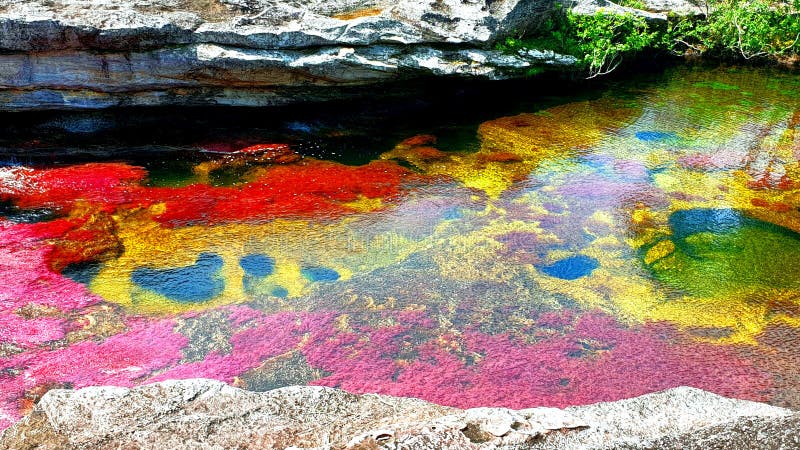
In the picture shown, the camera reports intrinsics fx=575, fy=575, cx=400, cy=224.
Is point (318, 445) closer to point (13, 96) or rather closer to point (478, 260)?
point (478, 260)

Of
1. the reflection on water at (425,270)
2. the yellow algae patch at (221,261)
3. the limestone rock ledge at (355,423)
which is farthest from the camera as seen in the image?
the yellow algae patch at (221,261)

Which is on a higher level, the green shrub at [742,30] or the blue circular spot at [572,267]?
the green shrub at [742,30]

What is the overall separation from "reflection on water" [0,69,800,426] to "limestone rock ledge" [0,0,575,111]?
1356mm

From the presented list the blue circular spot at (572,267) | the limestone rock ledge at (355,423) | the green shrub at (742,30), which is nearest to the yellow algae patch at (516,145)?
the blue circular spot at (572,267)

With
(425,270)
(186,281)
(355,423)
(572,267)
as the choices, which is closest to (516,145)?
(572,267)

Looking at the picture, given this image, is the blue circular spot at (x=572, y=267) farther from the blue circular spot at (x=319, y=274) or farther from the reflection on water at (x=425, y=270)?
the blue circular spot at (x=319, y=274)

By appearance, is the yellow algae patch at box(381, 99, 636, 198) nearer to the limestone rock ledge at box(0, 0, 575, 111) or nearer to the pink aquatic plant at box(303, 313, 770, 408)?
the limestone rock ledge at box(0, 0, 575, 111)

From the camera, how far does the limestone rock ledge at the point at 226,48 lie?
32.2ft

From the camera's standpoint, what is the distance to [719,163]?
37.0 feet

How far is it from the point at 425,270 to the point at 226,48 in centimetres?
580

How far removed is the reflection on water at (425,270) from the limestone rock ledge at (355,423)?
1.70 m

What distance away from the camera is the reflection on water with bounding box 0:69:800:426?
6.32m

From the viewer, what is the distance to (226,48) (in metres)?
10.6

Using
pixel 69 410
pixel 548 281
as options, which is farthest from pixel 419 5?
pixel 69 410
